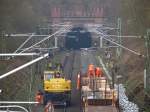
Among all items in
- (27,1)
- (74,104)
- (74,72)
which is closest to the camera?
(74,104)

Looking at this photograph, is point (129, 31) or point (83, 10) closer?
point (129, 31)

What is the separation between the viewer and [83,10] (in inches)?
3027

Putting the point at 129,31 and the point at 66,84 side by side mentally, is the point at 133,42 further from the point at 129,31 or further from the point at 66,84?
the point at 66,84

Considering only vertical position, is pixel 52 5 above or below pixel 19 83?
above

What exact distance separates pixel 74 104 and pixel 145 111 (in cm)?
484

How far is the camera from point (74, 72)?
5341 centimetres

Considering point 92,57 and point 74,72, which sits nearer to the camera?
point 74,72

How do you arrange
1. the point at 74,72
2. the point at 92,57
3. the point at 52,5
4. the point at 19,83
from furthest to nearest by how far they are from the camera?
the point at 52,5
the point at 92,57
the point at 74,72
the point at 19,83

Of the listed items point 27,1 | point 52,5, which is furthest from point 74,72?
point 52,5

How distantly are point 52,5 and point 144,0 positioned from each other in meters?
20.8

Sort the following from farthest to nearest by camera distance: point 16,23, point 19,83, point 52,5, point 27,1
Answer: point 52,5 < point 27,1 < point 16,23 < point 19,83

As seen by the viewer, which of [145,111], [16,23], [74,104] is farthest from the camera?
[16,23]

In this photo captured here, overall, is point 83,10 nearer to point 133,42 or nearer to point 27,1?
point 27,1

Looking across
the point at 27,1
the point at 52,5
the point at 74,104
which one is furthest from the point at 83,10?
the point at 74,104
